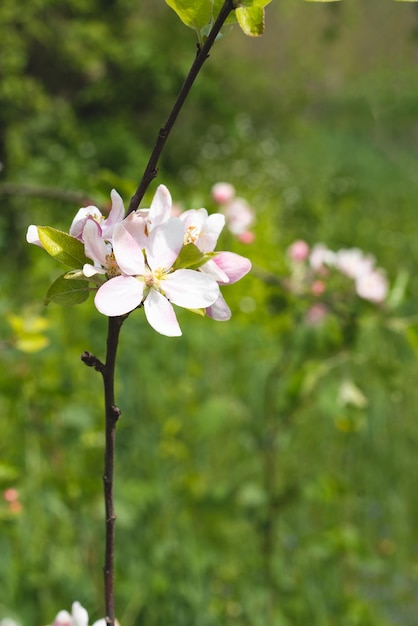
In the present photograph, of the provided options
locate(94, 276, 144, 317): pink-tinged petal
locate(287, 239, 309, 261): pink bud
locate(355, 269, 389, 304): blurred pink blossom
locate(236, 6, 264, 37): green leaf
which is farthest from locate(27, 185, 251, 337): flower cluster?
locate(287, 239, 309, 261): pink bud

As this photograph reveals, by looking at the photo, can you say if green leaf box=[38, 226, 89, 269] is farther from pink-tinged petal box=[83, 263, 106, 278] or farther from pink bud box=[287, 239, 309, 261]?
pink bud box=[287, 239, 309, 261]

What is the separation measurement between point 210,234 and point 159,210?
46mm

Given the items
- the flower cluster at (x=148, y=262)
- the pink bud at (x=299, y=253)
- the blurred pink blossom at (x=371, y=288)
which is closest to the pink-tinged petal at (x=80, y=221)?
the flower cluster at (x=148, y=262)

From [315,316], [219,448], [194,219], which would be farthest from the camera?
[219,448]

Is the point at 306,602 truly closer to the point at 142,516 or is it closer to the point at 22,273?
the point at 142,516

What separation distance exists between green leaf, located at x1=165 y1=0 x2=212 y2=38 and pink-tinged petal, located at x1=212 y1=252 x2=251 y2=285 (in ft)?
0.46

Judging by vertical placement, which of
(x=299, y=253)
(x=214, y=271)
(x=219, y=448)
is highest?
(x=299, y=253)

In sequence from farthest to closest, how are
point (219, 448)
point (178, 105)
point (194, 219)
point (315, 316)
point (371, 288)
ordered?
1. point (219, 448)
2. point (315, 316)
3. point (371, 288)
4. point (194, 219)
5. point (178, 105)

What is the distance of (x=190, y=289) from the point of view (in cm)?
43

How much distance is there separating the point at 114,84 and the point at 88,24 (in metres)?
0.84

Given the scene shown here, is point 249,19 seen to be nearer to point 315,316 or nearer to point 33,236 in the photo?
point 33,236

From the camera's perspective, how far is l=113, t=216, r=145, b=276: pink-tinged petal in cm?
41

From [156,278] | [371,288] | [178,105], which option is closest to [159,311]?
[156,278]

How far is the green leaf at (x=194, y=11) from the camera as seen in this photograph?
17.1 inches
